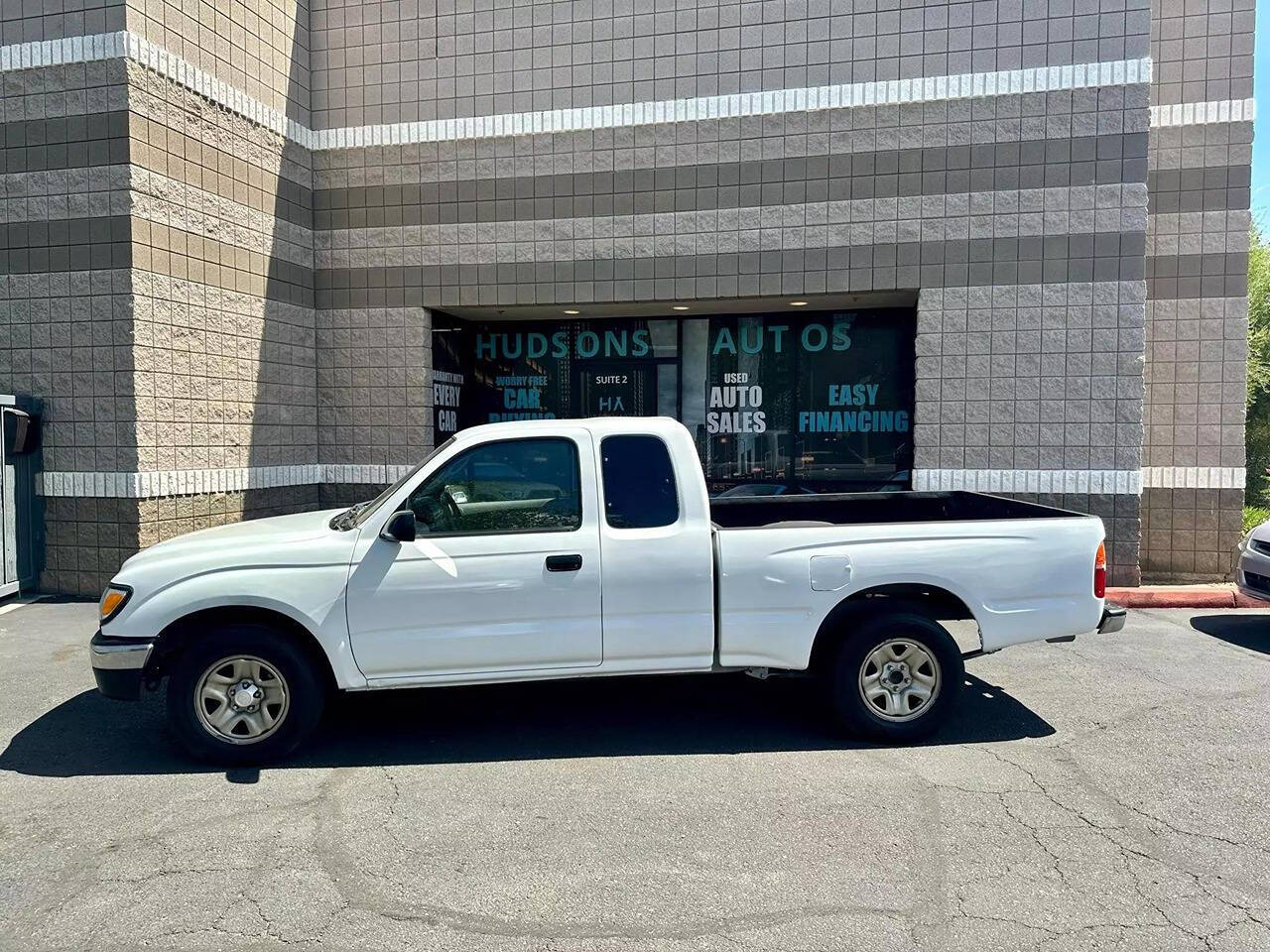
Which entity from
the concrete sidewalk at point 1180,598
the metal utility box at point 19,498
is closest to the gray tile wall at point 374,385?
the metal utility box at point 19,498

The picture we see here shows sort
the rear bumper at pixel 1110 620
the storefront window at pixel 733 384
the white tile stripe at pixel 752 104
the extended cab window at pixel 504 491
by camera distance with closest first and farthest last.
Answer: the extended cab window at pixel 504 491 → the rear bumper at pixel 1110 620 → the white tile stripe at pixel 752 104 → the storefront window at pixel 733 384

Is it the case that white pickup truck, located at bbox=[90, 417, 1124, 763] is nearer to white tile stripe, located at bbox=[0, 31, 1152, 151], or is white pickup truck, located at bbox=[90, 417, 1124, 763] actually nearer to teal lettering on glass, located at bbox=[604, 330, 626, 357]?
white tile stripe, located at bbox=[0, 31, 1152, 151]

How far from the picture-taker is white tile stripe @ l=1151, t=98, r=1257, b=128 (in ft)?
35.2

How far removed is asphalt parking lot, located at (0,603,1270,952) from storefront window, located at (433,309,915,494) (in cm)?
541

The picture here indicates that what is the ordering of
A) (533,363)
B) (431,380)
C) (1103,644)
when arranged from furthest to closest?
(533,363) → (431,380) → (1103,644)

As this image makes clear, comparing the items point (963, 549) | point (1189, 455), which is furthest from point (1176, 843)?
point (1189, 455)

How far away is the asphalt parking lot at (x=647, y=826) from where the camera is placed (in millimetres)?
3678

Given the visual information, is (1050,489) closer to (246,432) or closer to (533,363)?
(533,363)

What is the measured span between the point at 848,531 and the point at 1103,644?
13.1 feet

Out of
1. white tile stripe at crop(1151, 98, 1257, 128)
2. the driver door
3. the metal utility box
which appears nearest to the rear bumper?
the driver door

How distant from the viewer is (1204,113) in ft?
35.4

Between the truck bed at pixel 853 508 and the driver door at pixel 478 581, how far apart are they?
5.73 feet

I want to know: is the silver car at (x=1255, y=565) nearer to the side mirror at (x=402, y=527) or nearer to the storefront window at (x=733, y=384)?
the storefront window at (x=733, y=384)

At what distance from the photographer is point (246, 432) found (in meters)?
11.2
